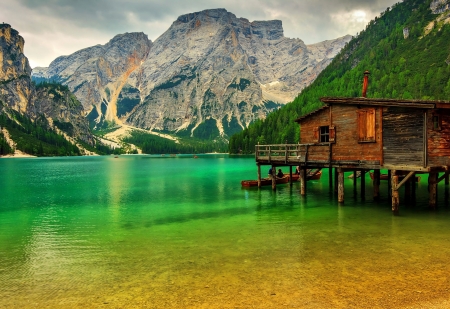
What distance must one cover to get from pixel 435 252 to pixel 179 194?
109 ft

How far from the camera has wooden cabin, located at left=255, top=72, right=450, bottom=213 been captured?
24.9 meters

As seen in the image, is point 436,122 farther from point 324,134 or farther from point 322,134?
point 322,134

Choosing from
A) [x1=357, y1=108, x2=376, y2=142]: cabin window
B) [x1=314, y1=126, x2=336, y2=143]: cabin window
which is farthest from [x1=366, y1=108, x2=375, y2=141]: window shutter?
[x1=314, y1=126, x2=336, y2=143]: cabin window

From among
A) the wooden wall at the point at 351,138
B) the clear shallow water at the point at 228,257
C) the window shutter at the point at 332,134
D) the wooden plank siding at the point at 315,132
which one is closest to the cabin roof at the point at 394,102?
the wooden wall at the point at 351,138

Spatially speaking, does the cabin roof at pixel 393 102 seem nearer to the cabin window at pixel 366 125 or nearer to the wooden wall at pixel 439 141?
the cabin window at pixel 366 125

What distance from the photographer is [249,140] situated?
650ft

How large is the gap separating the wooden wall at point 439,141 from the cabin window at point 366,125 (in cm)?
450

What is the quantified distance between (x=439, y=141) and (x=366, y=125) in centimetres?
576

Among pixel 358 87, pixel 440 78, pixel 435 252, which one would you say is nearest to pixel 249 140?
pixel 358 87

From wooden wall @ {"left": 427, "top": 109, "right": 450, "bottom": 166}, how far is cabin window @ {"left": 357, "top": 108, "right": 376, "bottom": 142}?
4496 millimetres

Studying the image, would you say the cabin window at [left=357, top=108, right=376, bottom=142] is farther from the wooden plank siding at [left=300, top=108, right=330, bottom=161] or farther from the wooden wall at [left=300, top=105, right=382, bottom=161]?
the wooden plank siding at [left=300, top=108, right=330, bottom=161]

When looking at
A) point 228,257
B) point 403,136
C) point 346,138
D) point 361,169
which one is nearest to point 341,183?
point 361,169

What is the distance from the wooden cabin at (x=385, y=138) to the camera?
980 inches

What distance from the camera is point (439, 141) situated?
25094mm
